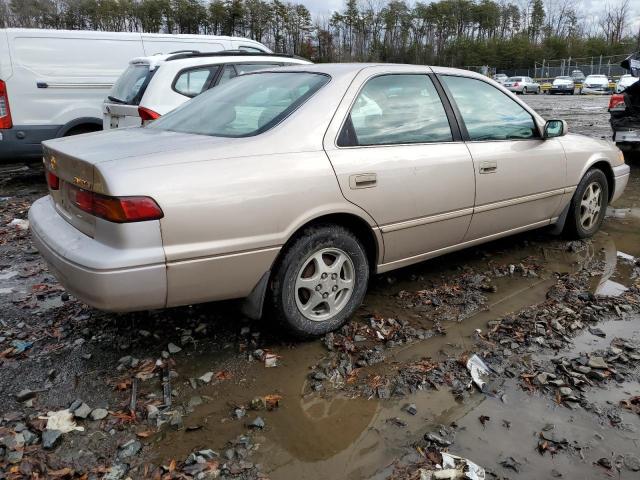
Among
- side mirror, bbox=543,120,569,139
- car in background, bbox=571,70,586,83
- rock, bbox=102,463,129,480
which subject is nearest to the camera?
rock, bbox=102,463,129,480

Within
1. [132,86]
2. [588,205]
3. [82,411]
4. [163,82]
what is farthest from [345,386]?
[132,86]

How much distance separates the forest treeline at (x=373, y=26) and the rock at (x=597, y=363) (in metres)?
46.0

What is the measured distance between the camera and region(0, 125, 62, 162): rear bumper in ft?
23.8

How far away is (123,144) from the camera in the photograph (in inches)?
115

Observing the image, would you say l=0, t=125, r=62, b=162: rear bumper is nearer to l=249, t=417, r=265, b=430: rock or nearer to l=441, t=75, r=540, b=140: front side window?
l=441, t=75, r=540, b=140: front side window

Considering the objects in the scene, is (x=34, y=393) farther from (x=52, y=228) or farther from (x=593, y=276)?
(x=593, y=276)

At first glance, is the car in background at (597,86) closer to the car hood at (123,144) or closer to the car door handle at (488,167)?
the car door handle at (488,167)

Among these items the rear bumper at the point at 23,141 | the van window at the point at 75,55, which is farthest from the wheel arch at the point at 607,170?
the rear bumper at the point at 23,141

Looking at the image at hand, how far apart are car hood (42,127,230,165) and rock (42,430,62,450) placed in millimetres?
1258

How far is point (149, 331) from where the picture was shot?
3.39 metres

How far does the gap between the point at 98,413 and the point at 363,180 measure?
188 centimetres

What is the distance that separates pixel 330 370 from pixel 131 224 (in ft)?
4.32

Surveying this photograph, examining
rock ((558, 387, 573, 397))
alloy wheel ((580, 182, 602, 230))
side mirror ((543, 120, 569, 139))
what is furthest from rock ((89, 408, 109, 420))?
alloy wheel ((580, 182, 602, 230))

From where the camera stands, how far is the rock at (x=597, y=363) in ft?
9.77
